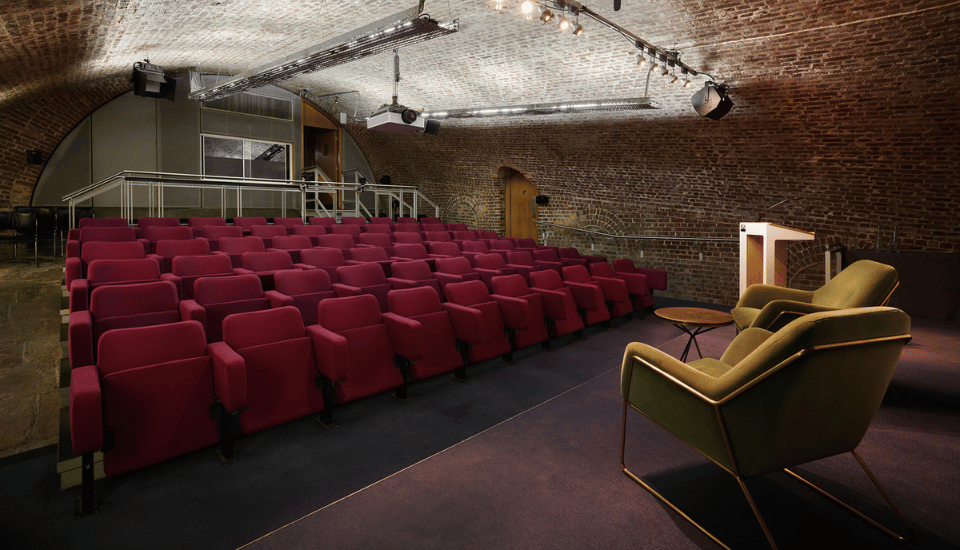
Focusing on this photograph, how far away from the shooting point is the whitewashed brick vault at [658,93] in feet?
17.2

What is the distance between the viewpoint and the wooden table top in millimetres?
3570

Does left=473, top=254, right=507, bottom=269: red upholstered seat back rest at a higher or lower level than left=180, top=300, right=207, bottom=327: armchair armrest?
higher

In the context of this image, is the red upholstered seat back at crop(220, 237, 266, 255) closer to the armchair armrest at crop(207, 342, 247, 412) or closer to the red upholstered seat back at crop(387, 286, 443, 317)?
the red upholstered seat back at crop(387, 286, 443, 317)

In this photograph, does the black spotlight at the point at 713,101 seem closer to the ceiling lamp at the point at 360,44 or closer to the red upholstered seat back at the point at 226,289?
the ceiling lamp at the point at 360,44

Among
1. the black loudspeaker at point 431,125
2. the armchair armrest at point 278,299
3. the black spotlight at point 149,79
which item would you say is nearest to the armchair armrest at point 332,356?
the armchair armrest at point 278,299

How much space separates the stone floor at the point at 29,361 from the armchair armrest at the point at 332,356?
1453 millimetres

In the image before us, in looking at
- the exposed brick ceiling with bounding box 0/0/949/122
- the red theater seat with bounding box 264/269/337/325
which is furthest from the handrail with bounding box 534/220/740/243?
the red theater seat with bounding box 264/269/337/325

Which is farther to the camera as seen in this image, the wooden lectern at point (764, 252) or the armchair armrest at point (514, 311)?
the wooden lectern at point (764, 252)

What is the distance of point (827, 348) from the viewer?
1.66 metres

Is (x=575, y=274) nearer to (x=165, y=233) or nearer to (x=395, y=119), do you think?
(x=395, y=119)

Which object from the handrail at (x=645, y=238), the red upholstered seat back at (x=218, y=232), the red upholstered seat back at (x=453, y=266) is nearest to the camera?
the red upholstered seat back at (x=453, y=266)

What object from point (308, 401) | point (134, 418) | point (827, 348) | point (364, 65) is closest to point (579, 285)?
point (308, 401)

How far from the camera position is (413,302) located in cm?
372

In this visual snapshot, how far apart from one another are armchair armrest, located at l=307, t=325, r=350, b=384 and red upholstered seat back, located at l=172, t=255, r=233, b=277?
2.01 meters
